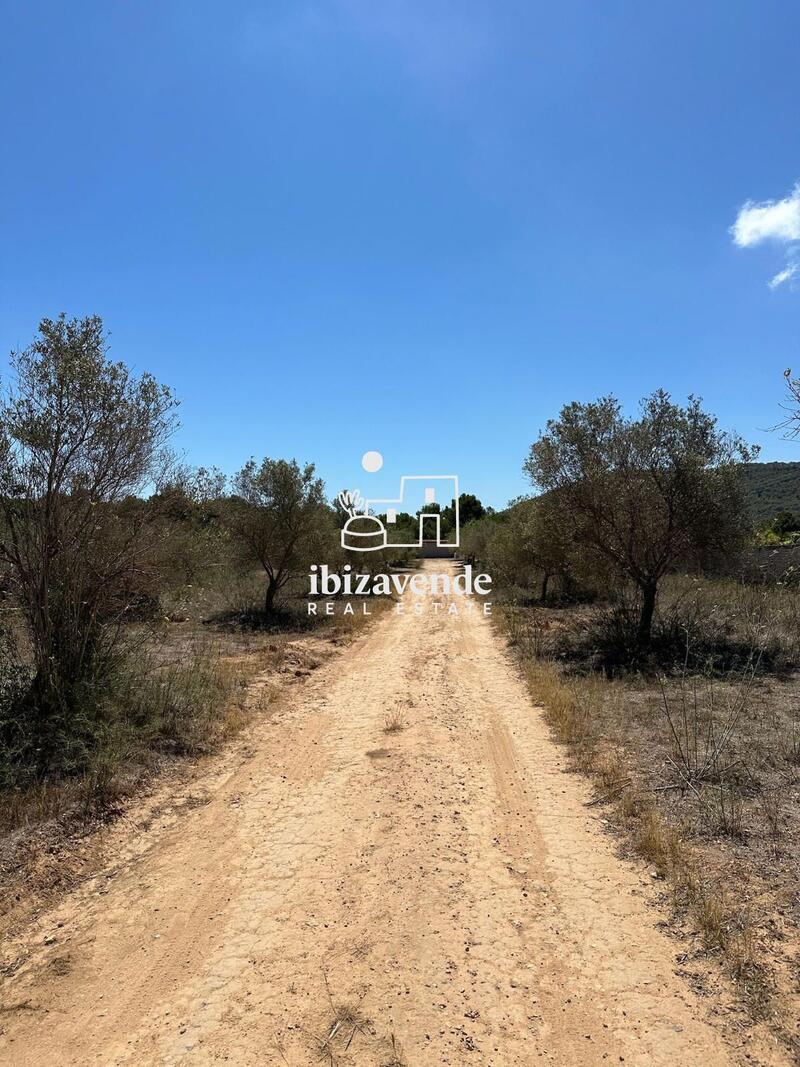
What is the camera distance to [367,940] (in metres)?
3.69

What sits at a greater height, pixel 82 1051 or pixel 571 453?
pixel 571 453

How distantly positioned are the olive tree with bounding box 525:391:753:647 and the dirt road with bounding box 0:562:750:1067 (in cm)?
712

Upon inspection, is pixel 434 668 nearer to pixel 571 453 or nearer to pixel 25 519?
pixel 571 453

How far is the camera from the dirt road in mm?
2906

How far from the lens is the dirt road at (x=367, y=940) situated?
9.53 feet

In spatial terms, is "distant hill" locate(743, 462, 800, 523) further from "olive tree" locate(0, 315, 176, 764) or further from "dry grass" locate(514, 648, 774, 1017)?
"olive tree" locate(0, 315, 176, 764)

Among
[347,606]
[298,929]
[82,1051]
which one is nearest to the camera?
[82,1051]

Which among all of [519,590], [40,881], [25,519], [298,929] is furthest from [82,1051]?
[519,590]

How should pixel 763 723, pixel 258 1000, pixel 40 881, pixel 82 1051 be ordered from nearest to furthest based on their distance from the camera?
pixel 82 1051
pixel 258 1000
pixel 40 881
pixel 763 723

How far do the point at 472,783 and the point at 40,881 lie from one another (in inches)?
153

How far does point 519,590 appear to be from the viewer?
2642 centimetres

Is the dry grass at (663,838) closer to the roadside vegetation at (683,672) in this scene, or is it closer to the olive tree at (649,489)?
the roadside vegetation at (683,672)

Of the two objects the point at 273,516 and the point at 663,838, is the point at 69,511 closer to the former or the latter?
the point at 663,838

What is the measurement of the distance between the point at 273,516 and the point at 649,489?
11129 mm
